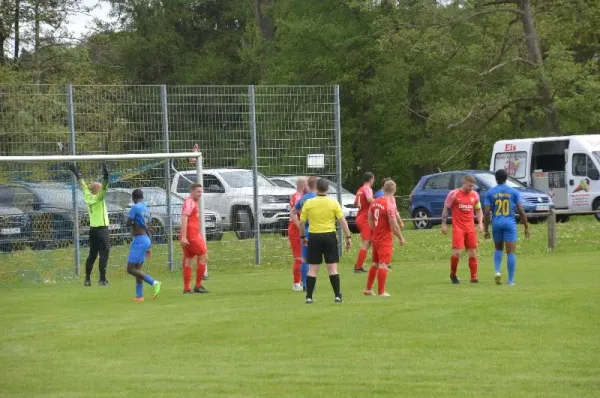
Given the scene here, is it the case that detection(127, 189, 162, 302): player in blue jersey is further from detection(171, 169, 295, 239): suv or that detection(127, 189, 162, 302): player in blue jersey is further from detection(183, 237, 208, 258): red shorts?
detection(171, 169, 295, 239): suv

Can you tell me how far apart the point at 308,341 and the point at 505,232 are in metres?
6.92

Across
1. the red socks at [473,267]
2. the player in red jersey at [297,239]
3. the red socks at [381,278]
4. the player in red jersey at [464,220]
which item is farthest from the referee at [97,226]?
the red socks at [473,267]

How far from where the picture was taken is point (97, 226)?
22.6 meters

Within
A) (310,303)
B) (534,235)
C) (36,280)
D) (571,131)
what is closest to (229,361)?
(310,303)

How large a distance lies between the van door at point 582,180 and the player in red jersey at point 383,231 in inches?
752

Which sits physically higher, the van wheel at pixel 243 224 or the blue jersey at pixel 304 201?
the blue jersey at pixel 304 201

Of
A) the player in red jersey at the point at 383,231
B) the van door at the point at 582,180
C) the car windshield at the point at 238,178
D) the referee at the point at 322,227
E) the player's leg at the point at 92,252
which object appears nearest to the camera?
the referee at the point at 322,227

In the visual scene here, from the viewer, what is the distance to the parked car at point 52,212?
77.8 ft

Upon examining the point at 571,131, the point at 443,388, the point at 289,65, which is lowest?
the point at 443,388

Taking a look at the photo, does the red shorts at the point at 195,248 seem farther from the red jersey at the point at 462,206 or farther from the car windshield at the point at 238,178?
the car windshield at the point at 238,178

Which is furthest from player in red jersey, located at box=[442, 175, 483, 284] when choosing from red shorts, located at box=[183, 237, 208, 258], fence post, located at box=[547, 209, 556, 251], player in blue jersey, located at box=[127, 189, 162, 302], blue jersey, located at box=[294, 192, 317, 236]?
fence post, located at box=[547, 209, 556, 251]

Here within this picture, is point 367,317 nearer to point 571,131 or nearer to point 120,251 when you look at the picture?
point 120,251

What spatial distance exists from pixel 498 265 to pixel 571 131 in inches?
1066

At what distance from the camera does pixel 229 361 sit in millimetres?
12875
